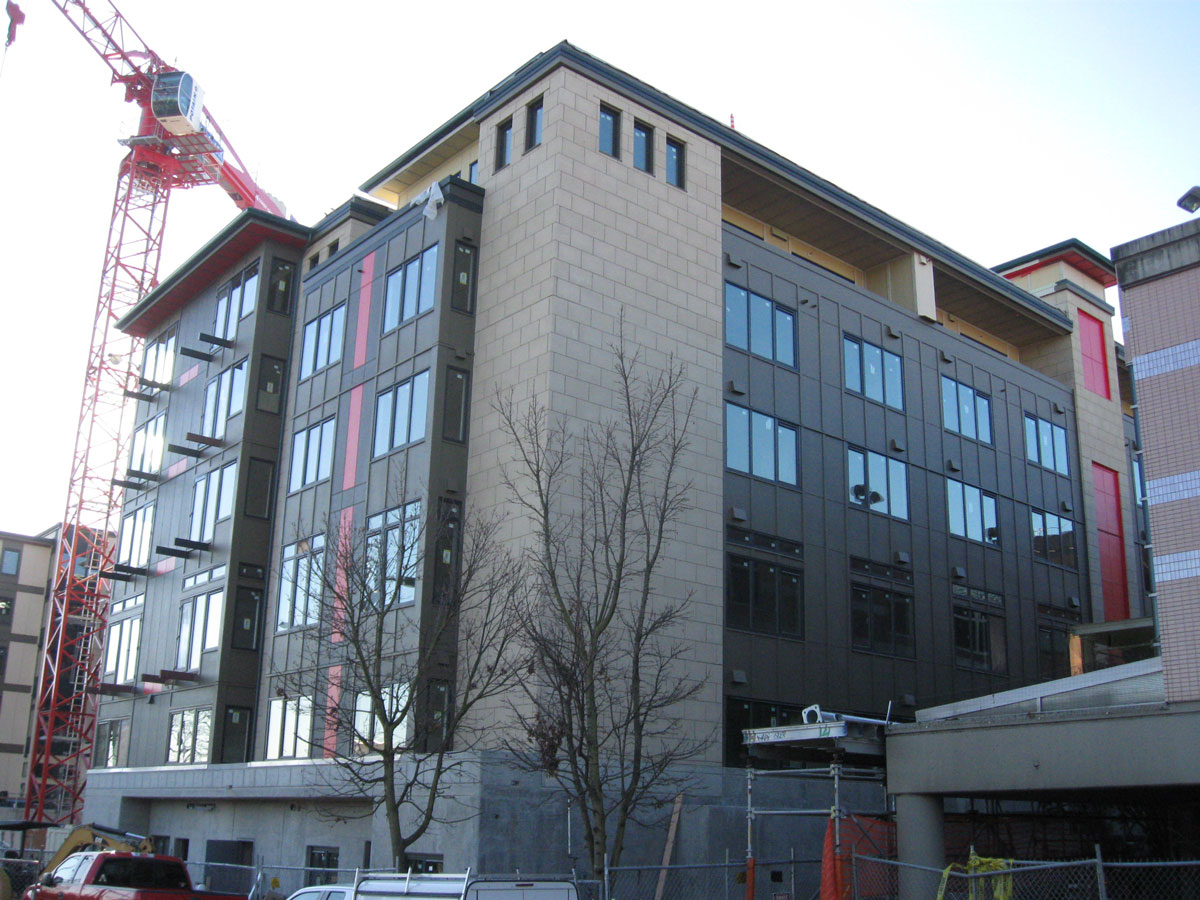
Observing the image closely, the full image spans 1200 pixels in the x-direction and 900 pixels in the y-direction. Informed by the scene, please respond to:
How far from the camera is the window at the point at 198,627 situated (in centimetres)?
3597

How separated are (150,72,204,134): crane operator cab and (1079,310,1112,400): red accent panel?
47860mm

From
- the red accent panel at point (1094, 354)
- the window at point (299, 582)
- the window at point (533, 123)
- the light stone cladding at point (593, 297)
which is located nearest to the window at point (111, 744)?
the window at point (299, 582)

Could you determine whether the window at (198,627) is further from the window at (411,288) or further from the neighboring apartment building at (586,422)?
the window at (411,288)

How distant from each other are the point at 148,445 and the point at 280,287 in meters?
9.80

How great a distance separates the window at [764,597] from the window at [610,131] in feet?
36.3

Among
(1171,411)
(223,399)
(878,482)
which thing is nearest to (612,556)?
(1171,411)

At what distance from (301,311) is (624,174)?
1197cm

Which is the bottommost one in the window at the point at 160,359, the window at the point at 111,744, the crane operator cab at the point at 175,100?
the window at the point at 111,744

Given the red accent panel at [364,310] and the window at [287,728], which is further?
the red accent panel at [364,310]

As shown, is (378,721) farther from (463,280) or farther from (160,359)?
(160,359)

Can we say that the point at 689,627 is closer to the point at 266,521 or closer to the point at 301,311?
the point at 266,521

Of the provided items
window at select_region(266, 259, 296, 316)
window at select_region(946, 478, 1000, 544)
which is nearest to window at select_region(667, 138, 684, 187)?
window at select_region(266, 259, 296, 316)

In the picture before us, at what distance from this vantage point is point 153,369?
4572cm

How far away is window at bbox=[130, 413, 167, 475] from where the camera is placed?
142ft
